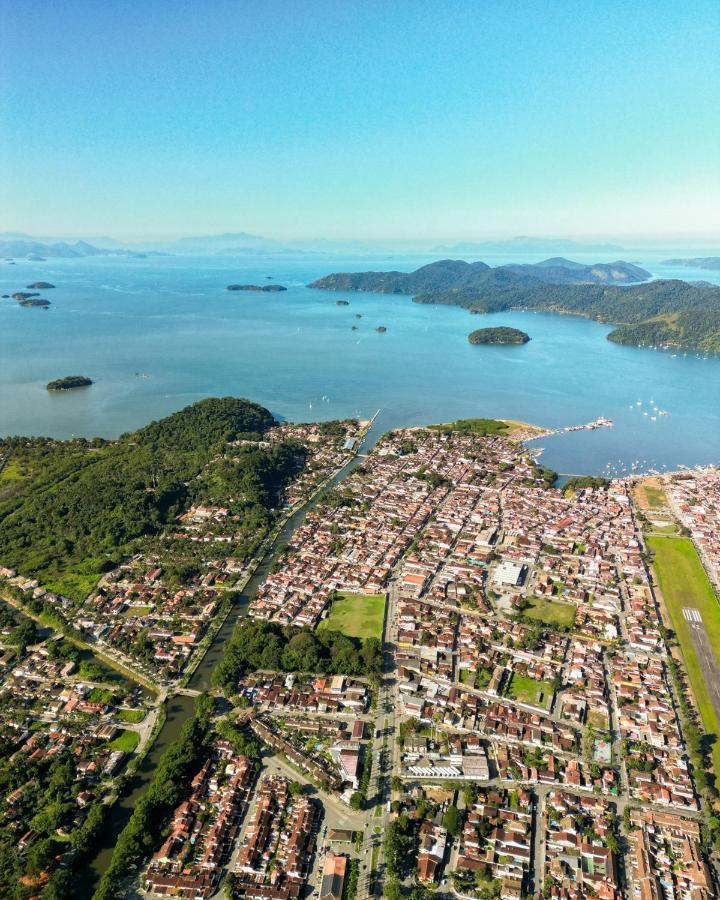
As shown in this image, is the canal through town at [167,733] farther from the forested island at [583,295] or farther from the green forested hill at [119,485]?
the forested island at [583,295]

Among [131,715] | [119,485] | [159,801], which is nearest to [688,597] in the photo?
[159,801]

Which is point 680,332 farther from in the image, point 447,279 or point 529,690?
point 529,690

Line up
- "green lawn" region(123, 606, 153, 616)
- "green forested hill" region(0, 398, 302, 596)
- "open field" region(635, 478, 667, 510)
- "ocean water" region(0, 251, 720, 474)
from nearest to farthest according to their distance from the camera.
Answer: "green lawn" region(123, 606, 153, 616) → "green forested hill" region(0, 398, 302, 596) → "open field" region(635, 478, 667, 510) → "ocean water" region(0, 251, 720, 474)

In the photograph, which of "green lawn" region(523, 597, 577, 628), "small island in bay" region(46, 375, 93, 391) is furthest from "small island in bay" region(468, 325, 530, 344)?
"green lawn" region(523, 597, 577, 628)

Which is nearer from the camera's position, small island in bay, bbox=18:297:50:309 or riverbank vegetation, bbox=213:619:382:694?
→ riverbank vegetation, bbox=213:619:382:694

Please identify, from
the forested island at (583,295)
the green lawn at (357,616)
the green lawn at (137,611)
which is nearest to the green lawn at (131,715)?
the green lawn at (137,611)

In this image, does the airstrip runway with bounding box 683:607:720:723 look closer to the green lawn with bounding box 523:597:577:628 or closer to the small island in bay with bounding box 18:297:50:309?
the green lawn with bounding box 523:597:577:628

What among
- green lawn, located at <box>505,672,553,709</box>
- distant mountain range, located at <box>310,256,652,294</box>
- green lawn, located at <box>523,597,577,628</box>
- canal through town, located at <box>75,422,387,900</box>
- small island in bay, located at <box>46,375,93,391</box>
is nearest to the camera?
canal through town, located at <box>75,422,387,900</box>
